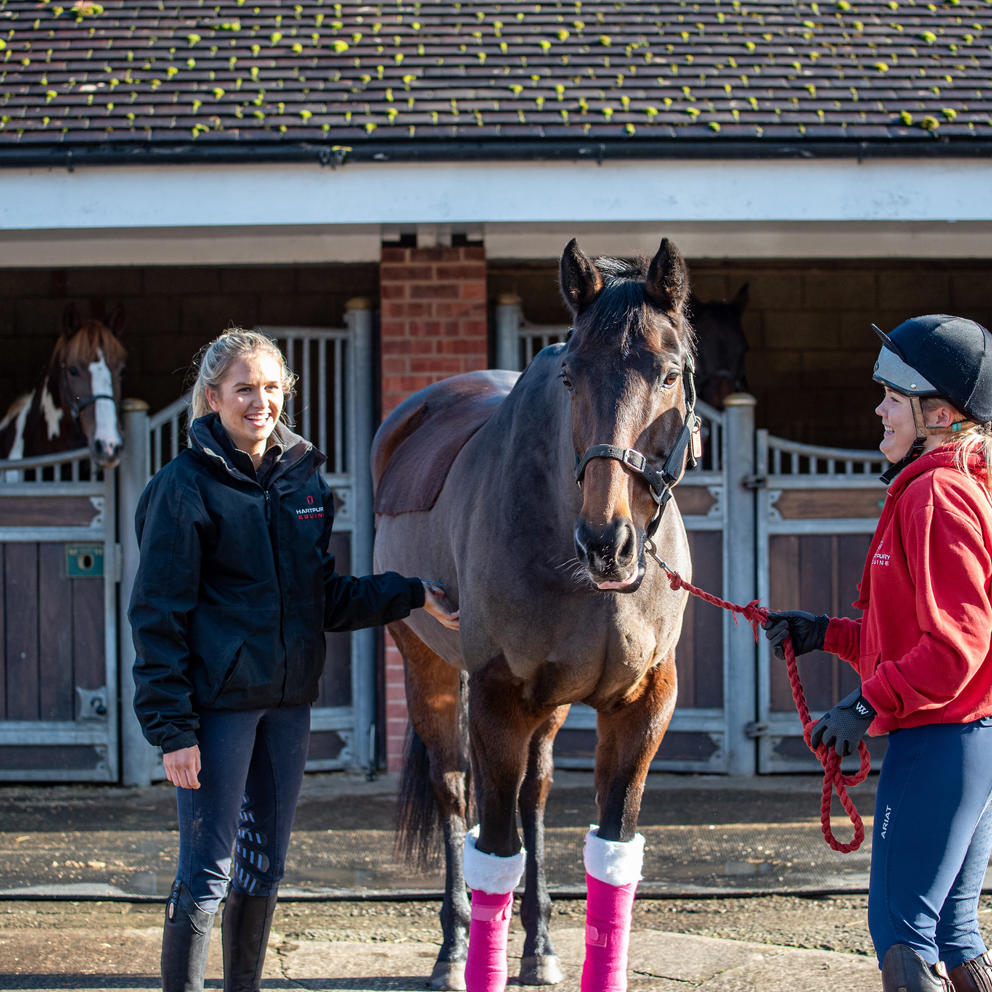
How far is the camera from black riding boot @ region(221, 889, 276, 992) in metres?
3.05

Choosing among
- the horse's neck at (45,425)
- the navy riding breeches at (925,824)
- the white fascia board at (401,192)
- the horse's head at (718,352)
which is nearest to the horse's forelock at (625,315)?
the navy riding breeches at (925,824)

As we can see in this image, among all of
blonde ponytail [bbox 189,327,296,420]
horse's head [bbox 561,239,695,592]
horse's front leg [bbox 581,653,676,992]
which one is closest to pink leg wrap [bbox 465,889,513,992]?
horse's front leg [bbox 581,653,676,992]

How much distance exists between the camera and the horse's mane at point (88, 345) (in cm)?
649

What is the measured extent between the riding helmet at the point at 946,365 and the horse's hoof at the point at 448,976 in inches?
88.8

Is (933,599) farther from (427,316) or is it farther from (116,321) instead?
(116,321)

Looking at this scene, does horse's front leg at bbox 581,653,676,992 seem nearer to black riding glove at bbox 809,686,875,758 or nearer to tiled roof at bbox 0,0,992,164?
black riding glove at bbox 809,686,875,758

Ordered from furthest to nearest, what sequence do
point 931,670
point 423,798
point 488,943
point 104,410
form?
point 104,410 → point 423,798 → point 488,943 → point 931,670

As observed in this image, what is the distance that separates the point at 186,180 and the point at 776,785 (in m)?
4.17

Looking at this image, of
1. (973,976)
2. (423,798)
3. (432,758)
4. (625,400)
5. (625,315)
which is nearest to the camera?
(973,976)

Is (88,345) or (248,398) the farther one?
(88,345)

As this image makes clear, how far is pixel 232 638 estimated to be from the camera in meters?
2.89

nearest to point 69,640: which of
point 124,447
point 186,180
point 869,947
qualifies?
point 124,447

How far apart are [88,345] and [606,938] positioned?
456 centimetres

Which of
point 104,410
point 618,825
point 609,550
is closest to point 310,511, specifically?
point 609,550
